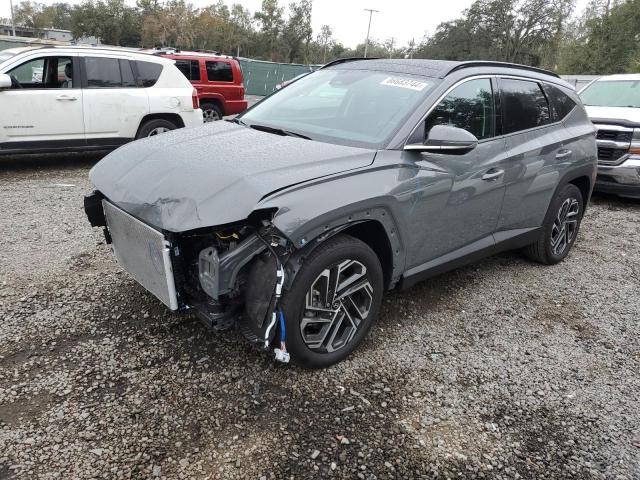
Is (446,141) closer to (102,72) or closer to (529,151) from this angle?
(529,151)

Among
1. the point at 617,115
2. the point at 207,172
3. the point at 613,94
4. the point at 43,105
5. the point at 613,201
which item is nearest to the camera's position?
the point at 207,172

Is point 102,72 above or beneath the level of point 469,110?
beneath

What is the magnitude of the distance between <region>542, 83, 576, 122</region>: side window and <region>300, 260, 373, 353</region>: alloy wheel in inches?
103

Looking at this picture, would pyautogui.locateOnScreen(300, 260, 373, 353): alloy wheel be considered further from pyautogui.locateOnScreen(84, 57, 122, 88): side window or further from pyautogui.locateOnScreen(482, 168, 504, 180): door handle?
pyautogui.locateOnScreen(84, 57, 122, 88): side window

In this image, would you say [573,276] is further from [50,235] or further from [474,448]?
[50,235]

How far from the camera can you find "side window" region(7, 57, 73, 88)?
22.5ft

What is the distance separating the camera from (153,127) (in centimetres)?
814

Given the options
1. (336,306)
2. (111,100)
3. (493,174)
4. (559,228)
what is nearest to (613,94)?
(559,228)

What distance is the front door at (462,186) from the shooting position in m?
3.17

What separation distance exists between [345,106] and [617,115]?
5.91 meters

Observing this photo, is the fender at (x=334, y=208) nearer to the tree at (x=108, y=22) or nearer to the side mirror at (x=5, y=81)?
the side mirror at (x=5, y=81)

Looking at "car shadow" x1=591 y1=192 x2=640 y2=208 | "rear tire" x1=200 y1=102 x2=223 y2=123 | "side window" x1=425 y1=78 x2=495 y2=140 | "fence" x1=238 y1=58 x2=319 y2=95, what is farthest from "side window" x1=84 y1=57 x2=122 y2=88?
"fence" x1=238 y1=58 x2=319 y2=95

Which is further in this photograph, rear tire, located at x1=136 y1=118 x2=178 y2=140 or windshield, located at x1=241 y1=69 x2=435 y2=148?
rear tire, located at x1=136 y1=118 x2=178 y2=140

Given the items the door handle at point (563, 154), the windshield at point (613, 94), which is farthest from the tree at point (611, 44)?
the door handle at point (563, 154)
